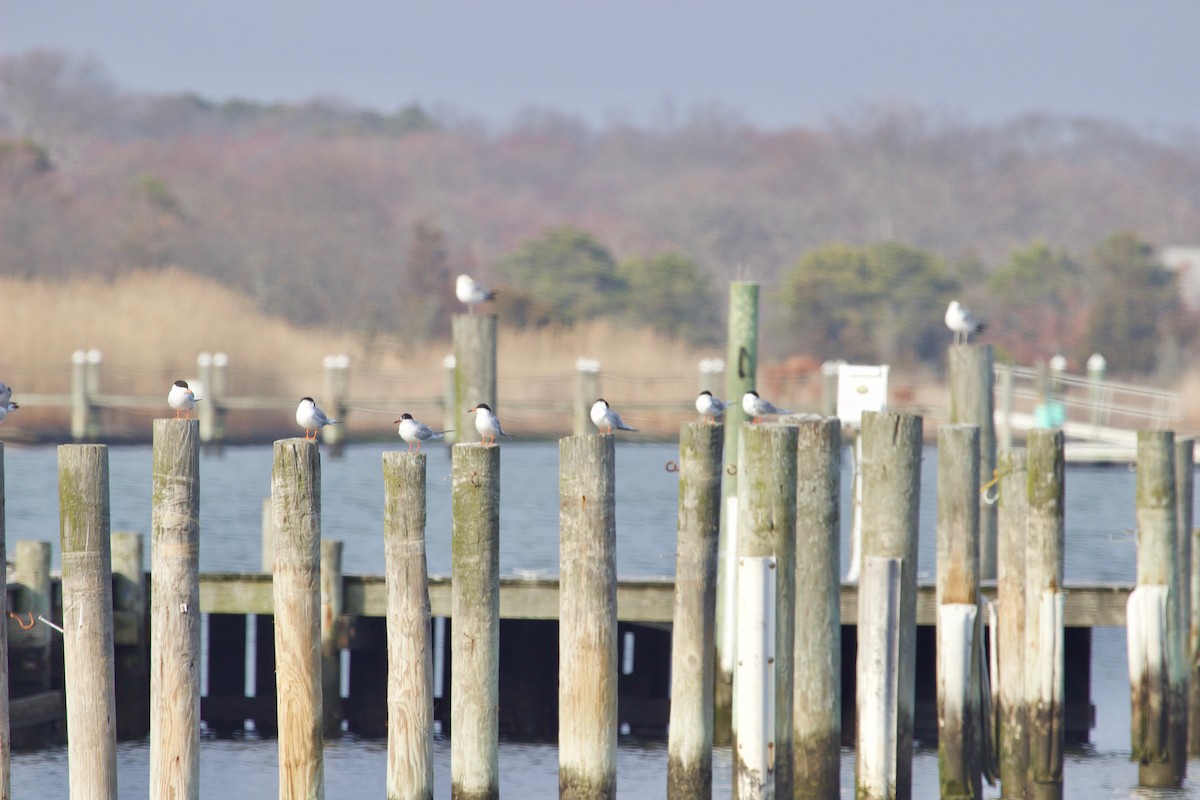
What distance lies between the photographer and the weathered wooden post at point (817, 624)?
992 cm

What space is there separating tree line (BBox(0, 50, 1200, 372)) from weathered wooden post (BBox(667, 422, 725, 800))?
2894cm

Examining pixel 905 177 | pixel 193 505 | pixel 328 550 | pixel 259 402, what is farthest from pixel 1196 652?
pixel 905 177

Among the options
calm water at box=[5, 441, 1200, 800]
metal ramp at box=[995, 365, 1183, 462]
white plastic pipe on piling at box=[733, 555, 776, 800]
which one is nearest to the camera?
white plastic pipe on piling at box=[733, 555, 776, 800]

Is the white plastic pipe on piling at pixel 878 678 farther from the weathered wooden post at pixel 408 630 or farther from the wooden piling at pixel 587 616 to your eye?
the weathered wooden post at pixel 408 630

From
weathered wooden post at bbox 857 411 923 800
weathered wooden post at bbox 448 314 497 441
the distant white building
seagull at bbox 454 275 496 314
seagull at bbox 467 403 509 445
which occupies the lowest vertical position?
weathered wooden post at bbox 857 411 923 800

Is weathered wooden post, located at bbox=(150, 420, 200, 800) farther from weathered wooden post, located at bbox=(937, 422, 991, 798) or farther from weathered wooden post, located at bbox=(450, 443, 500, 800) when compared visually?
weathered wooden post, located at bbox=(937, 422, 991, 798)

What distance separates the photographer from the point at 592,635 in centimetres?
944

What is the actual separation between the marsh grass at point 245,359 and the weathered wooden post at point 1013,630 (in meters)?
19.9

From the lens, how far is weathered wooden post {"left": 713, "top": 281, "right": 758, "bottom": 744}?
11.9m

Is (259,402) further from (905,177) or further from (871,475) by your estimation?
(905,177)

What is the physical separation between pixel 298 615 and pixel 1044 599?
4.20 m

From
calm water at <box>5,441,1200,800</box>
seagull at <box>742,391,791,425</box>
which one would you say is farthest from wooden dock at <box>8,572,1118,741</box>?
seagull at <box>742,391,791,425</box>

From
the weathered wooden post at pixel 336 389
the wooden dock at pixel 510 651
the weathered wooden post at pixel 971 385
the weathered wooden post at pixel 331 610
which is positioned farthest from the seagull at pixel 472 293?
the weathered wooden post at pixel 336 389

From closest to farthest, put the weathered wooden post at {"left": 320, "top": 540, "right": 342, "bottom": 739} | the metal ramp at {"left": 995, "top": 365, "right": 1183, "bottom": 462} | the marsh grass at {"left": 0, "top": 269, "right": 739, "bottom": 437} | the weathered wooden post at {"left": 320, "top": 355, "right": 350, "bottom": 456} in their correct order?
1. the weathered wooden post at {"left": 320, "top": 540, "right": 342, "bottom": 739}
2. the metal ramp at {"left": 995, "top": 365, "right": 1183, "bottom": 462}
3. the weathered wooden post at {"left": 320, "top": 355, "right": 350, "bottom": 456}
4. the marsh grass at {"left": 0, "top": 269, "right": 739, "bottom": 437}
